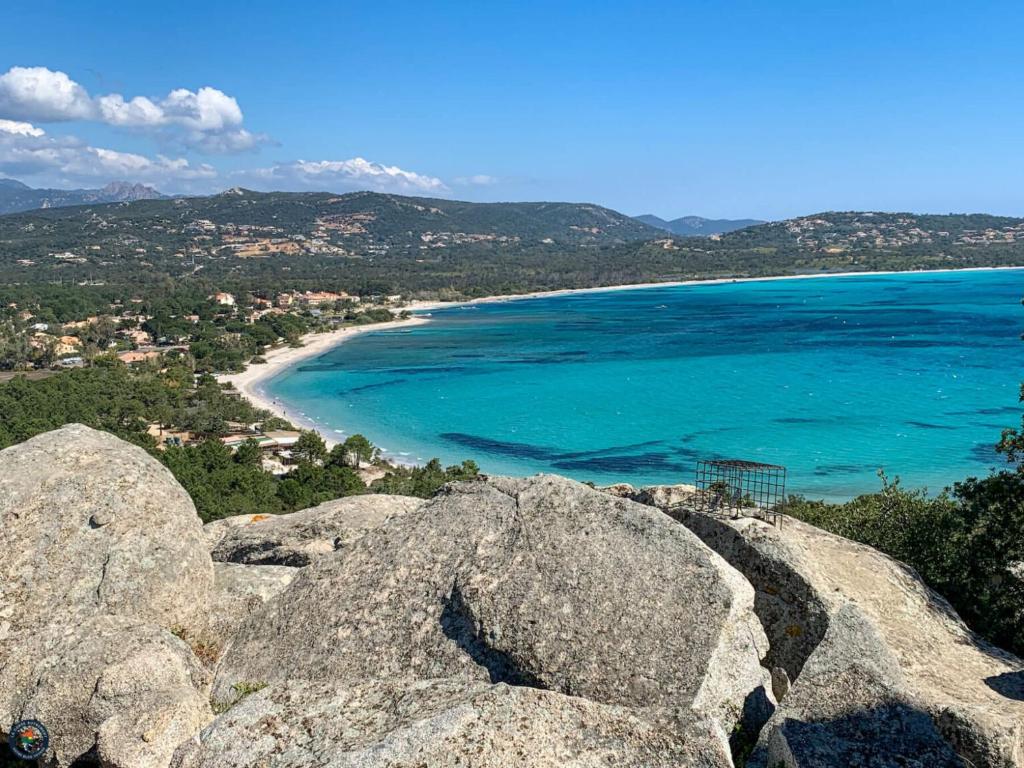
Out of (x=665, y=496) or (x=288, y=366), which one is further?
(x=288, y=366)

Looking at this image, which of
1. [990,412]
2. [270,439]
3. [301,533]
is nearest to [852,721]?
[301,533]

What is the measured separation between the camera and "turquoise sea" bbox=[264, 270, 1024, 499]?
60.1 metres

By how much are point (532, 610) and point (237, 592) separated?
4.76 m

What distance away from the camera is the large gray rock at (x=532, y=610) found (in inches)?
326

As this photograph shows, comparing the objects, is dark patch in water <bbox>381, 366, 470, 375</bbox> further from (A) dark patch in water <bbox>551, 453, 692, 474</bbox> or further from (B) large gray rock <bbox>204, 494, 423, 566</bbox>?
(B) large gray rock <bbox>204, 494, 423, 566</bbox>

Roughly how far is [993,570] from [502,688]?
32.9 feet

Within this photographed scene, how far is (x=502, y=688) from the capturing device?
6.96 m

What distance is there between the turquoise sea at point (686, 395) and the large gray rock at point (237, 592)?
43486 millimetres

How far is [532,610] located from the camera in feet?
28.7

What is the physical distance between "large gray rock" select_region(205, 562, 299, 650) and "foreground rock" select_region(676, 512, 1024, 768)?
652 centimetres

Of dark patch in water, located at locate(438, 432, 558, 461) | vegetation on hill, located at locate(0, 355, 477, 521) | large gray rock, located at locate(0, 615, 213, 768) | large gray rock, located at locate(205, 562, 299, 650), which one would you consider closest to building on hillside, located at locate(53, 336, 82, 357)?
vegetation on hill, located at locate(0, 355, 477, 521)

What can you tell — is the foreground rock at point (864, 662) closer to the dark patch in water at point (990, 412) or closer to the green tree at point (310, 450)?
the green tree at point (310, 450)

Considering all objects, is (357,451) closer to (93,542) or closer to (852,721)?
(93,542)

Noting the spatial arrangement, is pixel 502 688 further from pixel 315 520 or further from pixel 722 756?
pixel 315 520
